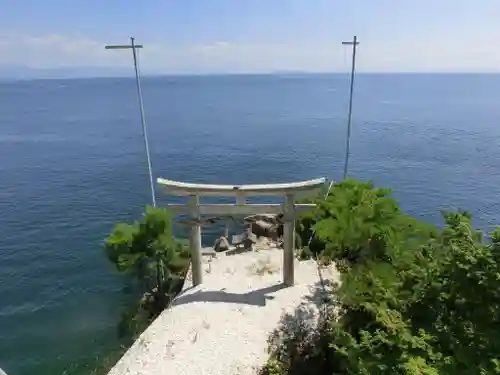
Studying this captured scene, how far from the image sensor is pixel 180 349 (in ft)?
40.3

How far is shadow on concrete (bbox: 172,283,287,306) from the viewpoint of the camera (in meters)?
14.4

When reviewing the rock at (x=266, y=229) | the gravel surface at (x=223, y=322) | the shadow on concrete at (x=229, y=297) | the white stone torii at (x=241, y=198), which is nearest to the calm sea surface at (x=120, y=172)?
the shadow on concrete at (x=229, y=297)

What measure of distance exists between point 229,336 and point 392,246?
17.6ft

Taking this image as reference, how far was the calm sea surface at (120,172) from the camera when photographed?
851 inches

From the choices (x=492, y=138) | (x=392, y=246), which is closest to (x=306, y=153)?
(x=492, y=138)

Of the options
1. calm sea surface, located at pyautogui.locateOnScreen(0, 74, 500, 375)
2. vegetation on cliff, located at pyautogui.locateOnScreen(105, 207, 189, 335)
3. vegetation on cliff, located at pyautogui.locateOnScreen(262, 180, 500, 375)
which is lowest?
calm sea surface, located at pyautogui.locateOnScreen(0, 74, 500, 375)

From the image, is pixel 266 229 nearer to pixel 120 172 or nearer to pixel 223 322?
pixel 223 322

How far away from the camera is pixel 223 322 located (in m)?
13.3

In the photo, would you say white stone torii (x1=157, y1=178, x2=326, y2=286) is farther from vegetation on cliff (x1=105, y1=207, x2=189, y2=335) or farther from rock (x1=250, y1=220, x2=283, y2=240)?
rock (x1=250, y1=220, x2=283, y2=240)

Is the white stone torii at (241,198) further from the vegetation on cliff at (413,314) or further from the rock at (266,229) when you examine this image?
the rock at (266,229)

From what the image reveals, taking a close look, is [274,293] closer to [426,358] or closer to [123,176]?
[426,358]

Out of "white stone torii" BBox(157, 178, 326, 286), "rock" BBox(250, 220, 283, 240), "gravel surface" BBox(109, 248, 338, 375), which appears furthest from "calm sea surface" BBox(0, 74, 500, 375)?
"white stone torii" BBox(157, 178, 326, 286)

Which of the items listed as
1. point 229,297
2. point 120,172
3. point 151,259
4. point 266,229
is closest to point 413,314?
point 229,297

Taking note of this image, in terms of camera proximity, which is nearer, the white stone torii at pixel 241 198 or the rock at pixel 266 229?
the white stone torii at pixel 241 198
